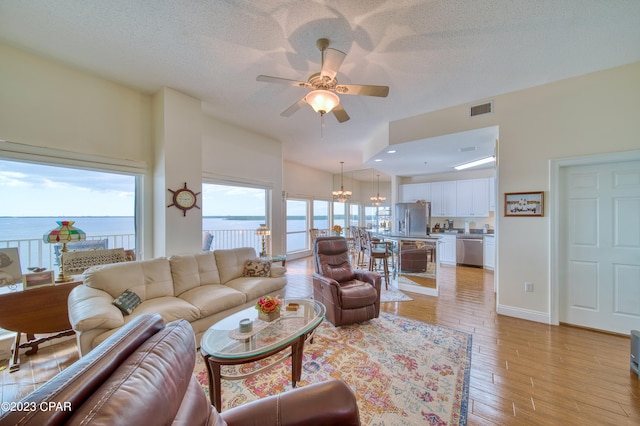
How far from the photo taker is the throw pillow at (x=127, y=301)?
2.23m

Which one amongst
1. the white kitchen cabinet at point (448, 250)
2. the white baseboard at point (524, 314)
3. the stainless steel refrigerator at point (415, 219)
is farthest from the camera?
the stainless steel refrigerator at point (415, 219)

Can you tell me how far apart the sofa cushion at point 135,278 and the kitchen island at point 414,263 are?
365 cm

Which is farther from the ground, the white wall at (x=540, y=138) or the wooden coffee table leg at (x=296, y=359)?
the white wall at (x=540, y=138)

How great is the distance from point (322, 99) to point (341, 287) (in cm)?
225

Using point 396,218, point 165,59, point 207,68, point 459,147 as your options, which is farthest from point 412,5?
point 396,218

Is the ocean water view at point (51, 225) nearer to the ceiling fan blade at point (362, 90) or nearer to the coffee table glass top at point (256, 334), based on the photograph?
the coffee table glass top at point (256, 334)

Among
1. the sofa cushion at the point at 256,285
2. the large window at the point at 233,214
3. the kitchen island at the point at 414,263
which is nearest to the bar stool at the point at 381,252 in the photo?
the kitchen island at the point at 414,263

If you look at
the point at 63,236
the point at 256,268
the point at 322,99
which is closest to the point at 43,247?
the point at 63,236

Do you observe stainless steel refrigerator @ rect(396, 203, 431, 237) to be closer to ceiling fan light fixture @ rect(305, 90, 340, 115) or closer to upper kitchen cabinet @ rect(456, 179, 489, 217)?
upper kitchen cabinet @ rect(456, 179, 489, 217)

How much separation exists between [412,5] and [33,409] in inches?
111

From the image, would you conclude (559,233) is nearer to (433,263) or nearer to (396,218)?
(433,263)

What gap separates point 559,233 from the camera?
10.2 ft

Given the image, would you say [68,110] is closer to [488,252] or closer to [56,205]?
[56,205]

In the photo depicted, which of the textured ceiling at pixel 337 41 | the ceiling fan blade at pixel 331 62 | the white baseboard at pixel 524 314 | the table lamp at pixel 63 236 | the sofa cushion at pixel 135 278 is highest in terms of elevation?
the textured ceiling at pixel 337 41
